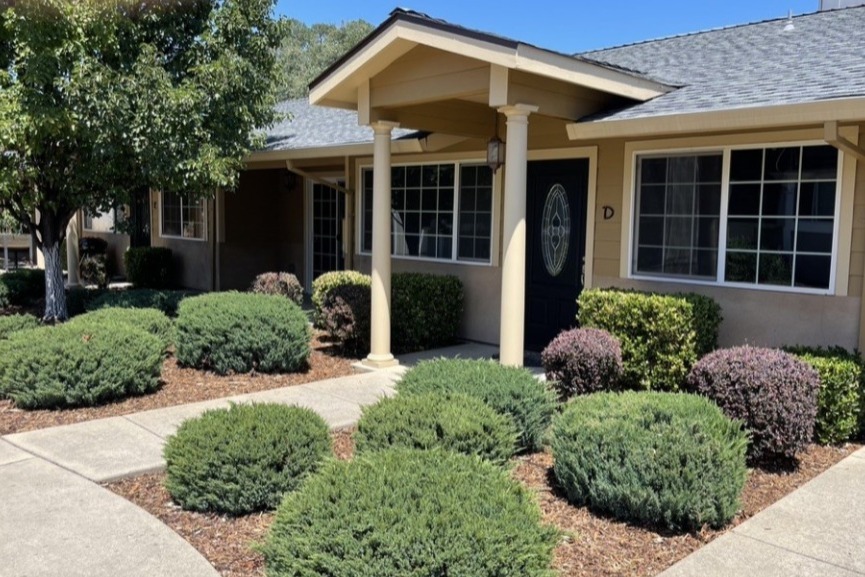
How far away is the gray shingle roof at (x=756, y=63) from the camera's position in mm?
5738

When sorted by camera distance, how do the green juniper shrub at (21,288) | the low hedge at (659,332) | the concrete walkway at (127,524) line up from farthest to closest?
the green juniper shrub at (21,288), the low hedge at (659,332), the concrete walkway at (127,524)

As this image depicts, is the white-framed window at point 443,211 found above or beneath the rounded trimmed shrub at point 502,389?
above

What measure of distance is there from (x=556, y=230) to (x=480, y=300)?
4.60ft

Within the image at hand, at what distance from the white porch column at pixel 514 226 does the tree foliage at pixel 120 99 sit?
4227mm

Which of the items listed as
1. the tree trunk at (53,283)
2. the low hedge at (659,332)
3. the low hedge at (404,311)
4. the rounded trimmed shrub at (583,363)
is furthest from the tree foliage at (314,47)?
the rounded trimmed shrub at (583,363)

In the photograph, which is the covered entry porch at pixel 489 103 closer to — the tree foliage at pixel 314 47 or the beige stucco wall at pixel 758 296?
the beige stucco wall at pixel 758 296

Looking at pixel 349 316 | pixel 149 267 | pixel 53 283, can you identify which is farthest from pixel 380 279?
pixel 149 267

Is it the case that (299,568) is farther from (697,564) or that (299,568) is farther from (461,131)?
(461,131)

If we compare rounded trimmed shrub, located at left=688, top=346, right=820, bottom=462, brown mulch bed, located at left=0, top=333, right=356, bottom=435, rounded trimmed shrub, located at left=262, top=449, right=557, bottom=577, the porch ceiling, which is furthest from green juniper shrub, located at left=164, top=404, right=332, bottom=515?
the porch ceiling

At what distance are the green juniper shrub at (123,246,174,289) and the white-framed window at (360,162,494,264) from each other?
6.74 metres

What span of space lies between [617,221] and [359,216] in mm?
4582

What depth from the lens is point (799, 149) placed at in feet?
20.8

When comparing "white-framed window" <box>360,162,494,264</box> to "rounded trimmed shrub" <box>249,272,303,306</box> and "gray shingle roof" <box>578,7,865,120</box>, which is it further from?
"gray shingle roof" <box>578,7,865,120</box>

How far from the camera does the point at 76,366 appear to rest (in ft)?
19.8
